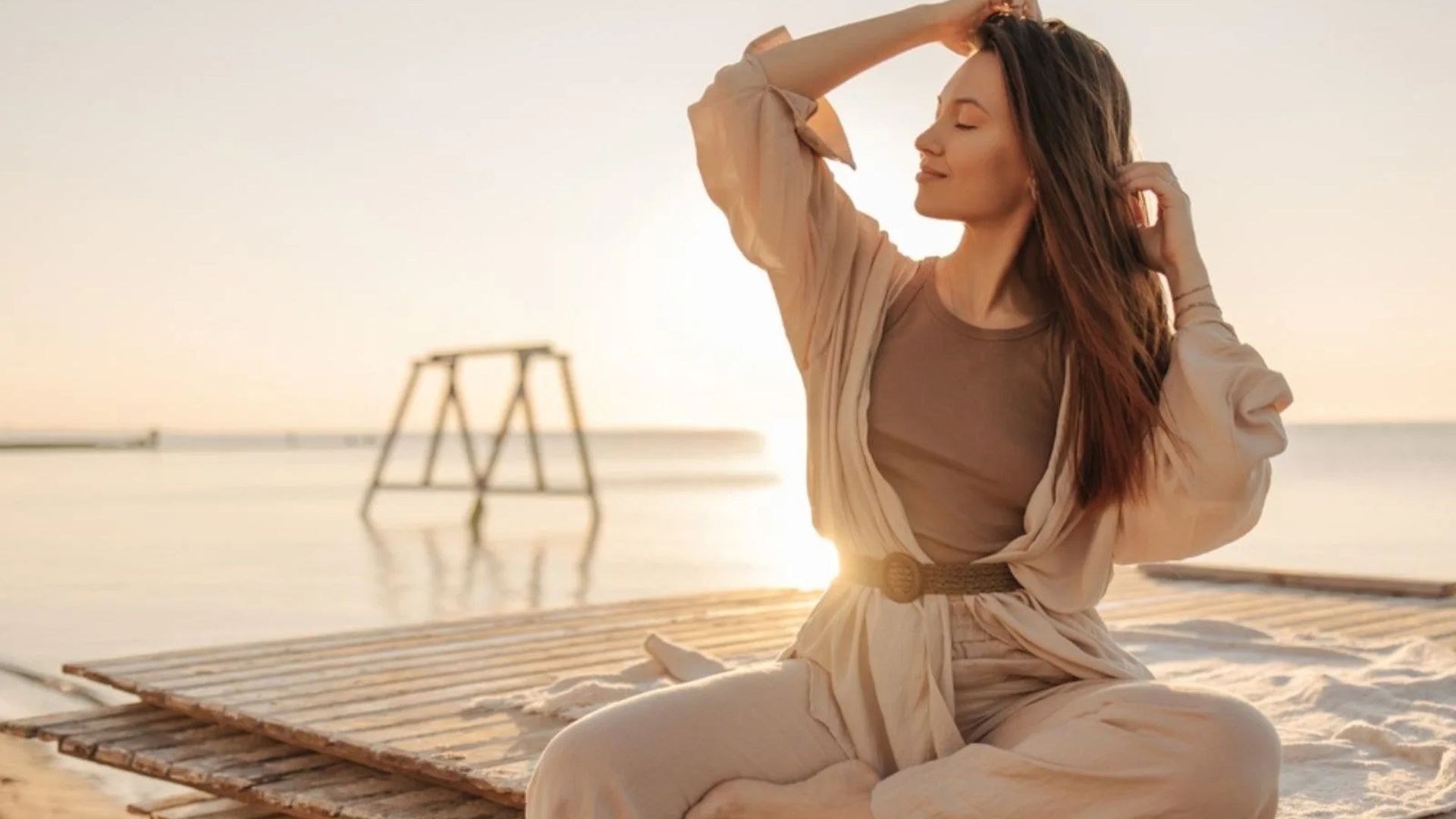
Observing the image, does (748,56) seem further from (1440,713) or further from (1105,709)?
(1440,713)

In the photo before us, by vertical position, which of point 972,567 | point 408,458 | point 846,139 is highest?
point 846,139

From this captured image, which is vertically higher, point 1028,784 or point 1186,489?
point 1186,489

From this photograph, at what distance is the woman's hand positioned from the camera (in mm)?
1855

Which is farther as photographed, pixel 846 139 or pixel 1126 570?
pixel 1126 570

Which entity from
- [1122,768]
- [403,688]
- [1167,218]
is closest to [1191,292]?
[1167,218]

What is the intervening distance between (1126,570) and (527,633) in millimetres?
2875

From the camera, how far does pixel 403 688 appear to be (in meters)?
3.49

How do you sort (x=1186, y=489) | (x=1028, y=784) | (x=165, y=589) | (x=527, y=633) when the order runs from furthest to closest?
(x=165, y=589)
(x=527, y=633)
(x=1186, y=489)
(x=1028, y=784)

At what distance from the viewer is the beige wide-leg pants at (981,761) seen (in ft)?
5.15

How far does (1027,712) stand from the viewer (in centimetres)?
175

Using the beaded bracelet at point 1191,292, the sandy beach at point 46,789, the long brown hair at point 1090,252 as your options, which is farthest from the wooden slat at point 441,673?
the beaded bracelet at point 1191,292

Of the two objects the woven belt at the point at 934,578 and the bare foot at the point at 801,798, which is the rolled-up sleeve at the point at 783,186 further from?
the bare foot at the point at 801,798

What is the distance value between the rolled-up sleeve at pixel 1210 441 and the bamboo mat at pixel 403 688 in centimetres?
126

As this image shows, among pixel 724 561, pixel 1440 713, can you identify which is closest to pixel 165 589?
pixel 724 561
